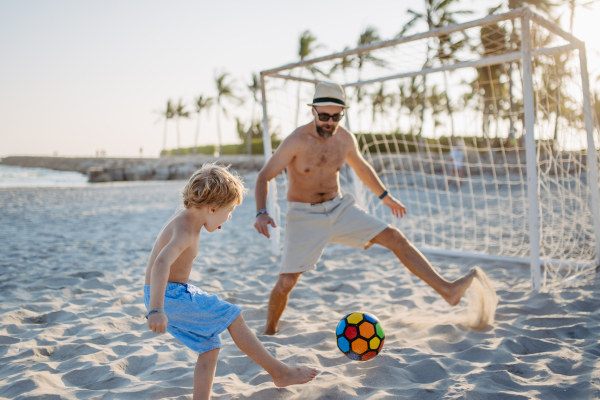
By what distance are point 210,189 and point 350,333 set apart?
1177 mm

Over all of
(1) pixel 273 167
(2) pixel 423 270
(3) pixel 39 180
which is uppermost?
(3) pixel 39 180

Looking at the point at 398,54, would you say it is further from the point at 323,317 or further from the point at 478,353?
the point at 478,353

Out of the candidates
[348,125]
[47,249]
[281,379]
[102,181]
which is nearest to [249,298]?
[281,379]

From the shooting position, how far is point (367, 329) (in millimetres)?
2336

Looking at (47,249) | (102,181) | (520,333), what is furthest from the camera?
(102,181)

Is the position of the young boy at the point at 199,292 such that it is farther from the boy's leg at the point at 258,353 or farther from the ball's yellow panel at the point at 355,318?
the ball's yellow panel at the point at 355,318

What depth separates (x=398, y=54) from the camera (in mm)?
4562

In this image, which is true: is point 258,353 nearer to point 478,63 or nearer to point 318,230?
point 318,230

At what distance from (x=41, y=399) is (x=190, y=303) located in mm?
957

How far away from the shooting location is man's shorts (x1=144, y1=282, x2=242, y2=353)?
182 centimetres

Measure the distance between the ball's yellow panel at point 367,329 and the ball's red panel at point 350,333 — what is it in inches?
→ 1.4

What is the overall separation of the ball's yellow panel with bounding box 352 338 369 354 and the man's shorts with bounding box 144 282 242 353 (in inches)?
30.7

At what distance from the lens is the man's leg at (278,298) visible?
2.87 meters

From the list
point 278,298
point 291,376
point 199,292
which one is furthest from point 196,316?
point 278,298
